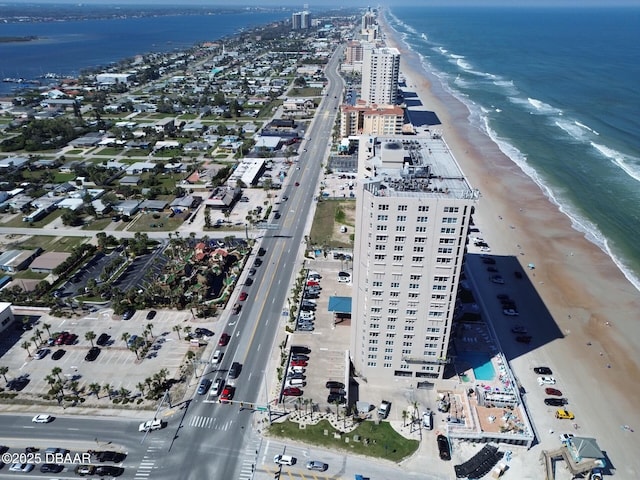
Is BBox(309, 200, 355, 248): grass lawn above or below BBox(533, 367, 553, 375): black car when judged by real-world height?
above

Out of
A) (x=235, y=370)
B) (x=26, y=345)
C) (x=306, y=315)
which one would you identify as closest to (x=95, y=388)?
(x=26, y=345)

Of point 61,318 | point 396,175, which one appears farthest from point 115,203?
point 396,175

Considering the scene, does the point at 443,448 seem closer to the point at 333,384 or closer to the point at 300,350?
the point at 333,384

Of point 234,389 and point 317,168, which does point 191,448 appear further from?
point 317,168

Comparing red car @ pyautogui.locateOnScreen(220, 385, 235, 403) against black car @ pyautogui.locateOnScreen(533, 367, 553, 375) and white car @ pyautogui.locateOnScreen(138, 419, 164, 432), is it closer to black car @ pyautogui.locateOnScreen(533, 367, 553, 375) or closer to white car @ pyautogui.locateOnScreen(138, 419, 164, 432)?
white car @ pyautogui.locateOnScreen(138, 419, 164, 432)

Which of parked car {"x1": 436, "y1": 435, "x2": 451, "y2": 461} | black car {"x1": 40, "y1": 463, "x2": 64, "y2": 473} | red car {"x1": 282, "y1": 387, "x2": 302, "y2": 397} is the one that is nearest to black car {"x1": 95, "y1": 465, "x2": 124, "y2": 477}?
black car {"x1": 40, "y1": 463, "x2": 64, "y2": 473}

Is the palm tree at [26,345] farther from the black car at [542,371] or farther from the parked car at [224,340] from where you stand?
the black car at [542,371]

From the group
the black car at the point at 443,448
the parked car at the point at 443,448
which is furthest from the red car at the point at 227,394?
the black car at the point at 443,448
